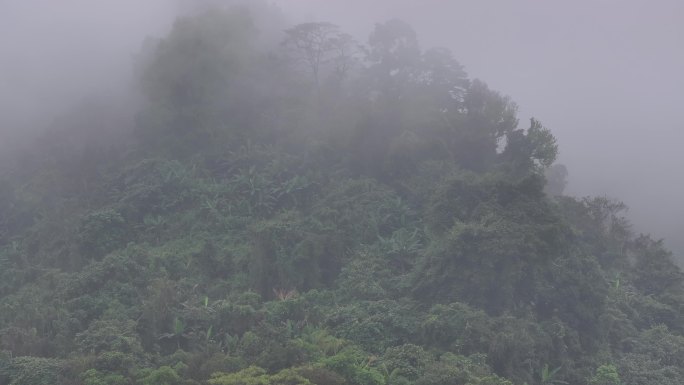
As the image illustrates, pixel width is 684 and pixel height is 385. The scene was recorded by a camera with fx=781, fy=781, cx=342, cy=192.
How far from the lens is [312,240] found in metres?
22.8

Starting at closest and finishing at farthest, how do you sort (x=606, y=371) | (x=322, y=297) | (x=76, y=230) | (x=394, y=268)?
1. (x=606, y=371)
2. (x=322, y=297)
3. (x=394, y=268)
4. (x=76, y=230)

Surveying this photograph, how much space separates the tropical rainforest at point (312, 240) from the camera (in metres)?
17.2

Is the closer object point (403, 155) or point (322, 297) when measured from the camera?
point (322, 297)

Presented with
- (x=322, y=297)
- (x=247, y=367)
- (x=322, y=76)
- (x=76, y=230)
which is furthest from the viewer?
(x=322, y=76)

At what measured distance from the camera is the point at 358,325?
18250 mm

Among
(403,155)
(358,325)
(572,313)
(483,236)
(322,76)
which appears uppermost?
(322,76)

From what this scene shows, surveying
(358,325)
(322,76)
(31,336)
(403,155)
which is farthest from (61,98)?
(358,325)

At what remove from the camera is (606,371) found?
17.6 meters

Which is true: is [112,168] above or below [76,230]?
above

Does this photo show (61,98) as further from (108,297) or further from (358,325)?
(358,325)

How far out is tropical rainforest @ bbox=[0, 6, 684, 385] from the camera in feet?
56.4

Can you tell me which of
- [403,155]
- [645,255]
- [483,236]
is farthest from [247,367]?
[645,255]

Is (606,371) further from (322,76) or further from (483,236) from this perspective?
(322,76)

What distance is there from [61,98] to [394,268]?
2221cm
